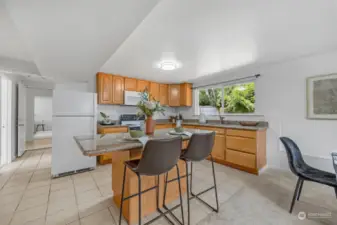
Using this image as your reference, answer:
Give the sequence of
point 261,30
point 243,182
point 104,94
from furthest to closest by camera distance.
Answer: point 104,94
point 243,182
point 261,30

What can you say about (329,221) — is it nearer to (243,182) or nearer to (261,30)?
(243,182)

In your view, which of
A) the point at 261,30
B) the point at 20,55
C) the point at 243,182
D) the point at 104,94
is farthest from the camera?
the point at 104,94

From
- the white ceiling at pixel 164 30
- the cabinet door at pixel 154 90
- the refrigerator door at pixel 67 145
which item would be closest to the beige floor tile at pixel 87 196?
the refrigerator door at pixel 67 145

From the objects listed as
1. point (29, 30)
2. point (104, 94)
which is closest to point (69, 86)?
point (104, 94)

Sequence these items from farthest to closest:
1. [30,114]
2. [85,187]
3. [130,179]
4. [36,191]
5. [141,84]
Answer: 1. [30,114]
2. [141,84]
3. [85,187]
4. [36,191]
5. [130,179]

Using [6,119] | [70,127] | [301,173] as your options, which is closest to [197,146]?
[301,173]

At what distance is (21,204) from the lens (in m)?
1.91

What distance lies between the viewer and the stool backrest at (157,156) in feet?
3.96

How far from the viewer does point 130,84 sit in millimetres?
4152

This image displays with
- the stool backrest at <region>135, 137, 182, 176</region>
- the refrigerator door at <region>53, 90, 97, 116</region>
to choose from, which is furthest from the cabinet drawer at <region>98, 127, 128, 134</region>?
the stool backrest at <region>135, 137, 182, 176</region>

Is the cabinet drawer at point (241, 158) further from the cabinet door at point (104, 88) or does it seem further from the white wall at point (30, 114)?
the white wall at point (30, 114)

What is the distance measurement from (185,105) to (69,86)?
10.7 feet

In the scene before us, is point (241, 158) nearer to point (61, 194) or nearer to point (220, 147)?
point (220, 147)

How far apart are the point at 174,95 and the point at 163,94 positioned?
0.36 m
